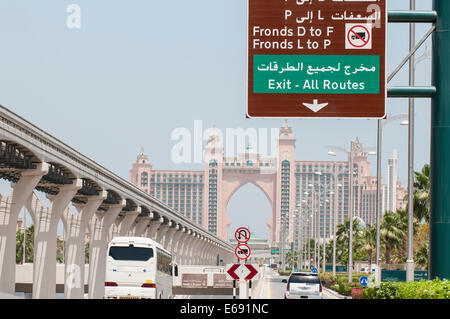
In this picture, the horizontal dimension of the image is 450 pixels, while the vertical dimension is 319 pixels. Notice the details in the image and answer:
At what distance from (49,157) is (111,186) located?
21058 mm

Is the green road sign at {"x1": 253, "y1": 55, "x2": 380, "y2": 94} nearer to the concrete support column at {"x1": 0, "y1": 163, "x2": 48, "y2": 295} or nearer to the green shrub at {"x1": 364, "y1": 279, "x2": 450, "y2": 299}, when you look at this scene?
the green shrub at {"x1": 364, "y1": 279, "x2": 450, "y2": 299}

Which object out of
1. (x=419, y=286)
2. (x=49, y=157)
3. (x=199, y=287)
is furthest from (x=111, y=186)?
(x=419, y=286)

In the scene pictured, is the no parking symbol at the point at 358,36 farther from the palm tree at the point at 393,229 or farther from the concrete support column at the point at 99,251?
the palm tree at the point at 393,229

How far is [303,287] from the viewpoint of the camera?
45.8 m

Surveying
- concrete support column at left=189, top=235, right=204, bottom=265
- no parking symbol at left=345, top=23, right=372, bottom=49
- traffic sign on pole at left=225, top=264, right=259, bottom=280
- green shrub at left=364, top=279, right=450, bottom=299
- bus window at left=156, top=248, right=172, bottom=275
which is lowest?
concrete support column at left=189, top=235, right=204, bottom=265

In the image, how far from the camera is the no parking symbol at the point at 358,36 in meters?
16.1

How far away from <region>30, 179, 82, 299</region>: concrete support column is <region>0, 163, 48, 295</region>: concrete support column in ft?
19.1

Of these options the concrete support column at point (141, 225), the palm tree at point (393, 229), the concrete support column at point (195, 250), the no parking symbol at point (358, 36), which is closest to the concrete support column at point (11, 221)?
the no parking symbol at point (358, 36)

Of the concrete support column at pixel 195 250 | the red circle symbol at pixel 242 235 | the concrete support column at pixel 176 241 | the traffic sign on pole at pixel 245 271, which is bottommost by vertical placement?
the concrete support column at pixel 195 250

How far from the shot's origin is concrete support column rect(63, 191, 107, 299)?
69875mm

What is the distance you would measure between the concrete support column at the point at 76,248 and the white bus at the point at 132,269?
3020cm

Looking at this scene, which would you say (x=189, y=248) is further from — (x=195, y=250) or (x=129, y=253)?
(x=129, y=253)

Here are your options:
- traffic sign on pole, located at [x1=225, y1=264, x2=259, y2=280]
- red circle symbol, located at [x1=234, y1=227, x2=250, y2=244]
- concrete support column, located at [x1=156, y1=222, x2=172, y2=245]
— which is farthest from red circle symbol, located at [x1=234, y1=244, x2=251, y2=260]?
concrete support column, located at [x1=156, y1=222, x2=172, y2=245]
